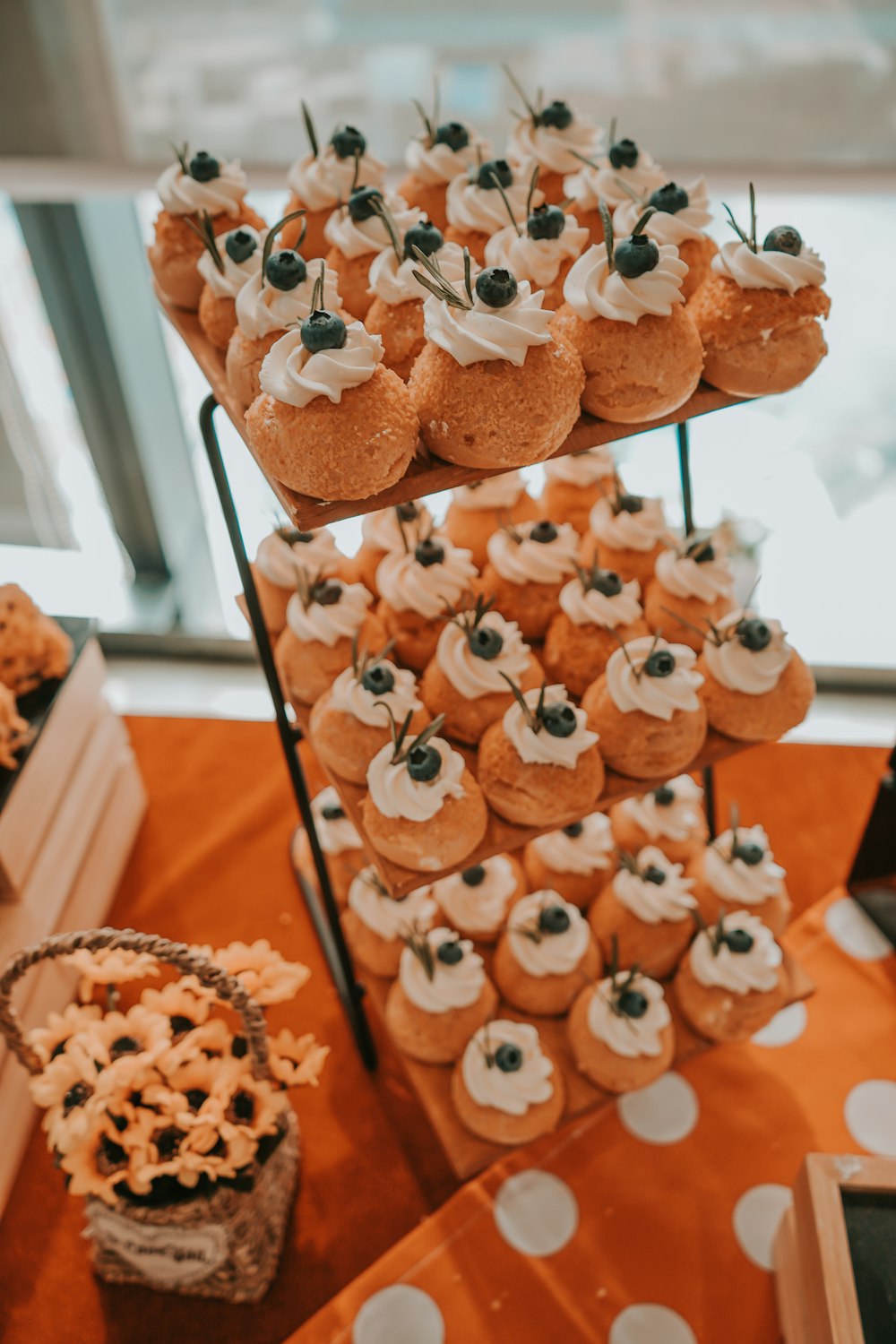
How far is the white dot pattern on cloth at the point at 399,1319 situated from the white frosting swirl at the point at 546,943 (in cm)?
61

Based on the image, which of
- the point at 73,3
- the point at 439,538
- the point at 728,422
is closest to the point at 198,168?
the point at 439,538

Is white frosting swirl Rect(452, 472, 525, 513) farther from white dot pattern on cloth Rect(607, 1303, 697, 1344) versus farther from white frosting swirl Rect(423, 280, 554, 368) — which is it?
white dot pattern on cloth Rect(607, 1303, 697, 1344)

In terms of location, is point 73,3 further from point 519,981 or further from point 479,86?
point 519,981

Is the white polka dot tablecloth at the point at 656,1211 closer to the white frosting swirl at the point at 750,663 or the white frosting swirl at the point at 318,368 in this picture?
the white frosting swirl at the point at 750,663

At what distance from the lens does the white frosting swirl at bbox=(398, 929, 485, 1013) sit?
194 cm

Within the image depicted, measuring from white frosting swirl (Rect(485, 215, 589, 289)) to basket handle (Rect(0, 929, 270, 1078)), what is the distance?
1.11m

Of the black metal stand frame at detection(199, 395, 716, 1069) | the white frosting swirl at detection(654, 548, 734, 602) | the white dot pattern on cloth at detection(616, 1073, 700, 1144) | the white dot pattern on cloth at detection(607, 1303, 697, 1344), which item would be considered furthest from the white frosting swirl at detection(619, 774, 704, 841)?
the white dot pattern on cloth at detection(607, 1303, 697, 1344)

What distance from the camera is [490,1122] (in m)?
1.88

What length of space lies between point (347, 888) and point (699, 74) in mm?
2037

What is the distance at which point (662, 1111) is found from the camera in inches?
85.7

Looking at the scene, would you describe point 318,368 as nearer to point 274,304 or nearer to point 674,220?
point 274,304

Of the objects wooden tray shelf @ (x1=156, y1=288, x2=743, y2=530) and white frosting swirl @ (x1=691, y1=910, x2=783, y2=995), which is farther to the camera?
white frosting swirl @ (x1=691, y1=910, x2=783, y2=995)

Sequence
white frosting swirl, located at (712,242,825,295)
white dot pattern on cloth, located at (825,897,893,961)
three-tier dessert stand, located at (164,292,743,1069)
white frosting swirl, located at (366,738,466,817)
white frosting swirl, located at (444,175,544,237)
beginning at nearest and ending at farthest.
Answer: three-tier dessert stand, located at (164,292,743,1069) < white frosting swirl, located at (712,242,825,295) < white frosting swirl, located at (366,738,466,817) < white frosting swirl, located at (444,175,544,237) < white dot pattern on cloth, located at (825,897,893,961)

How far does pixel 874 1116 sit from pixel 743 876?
56 centimetres
